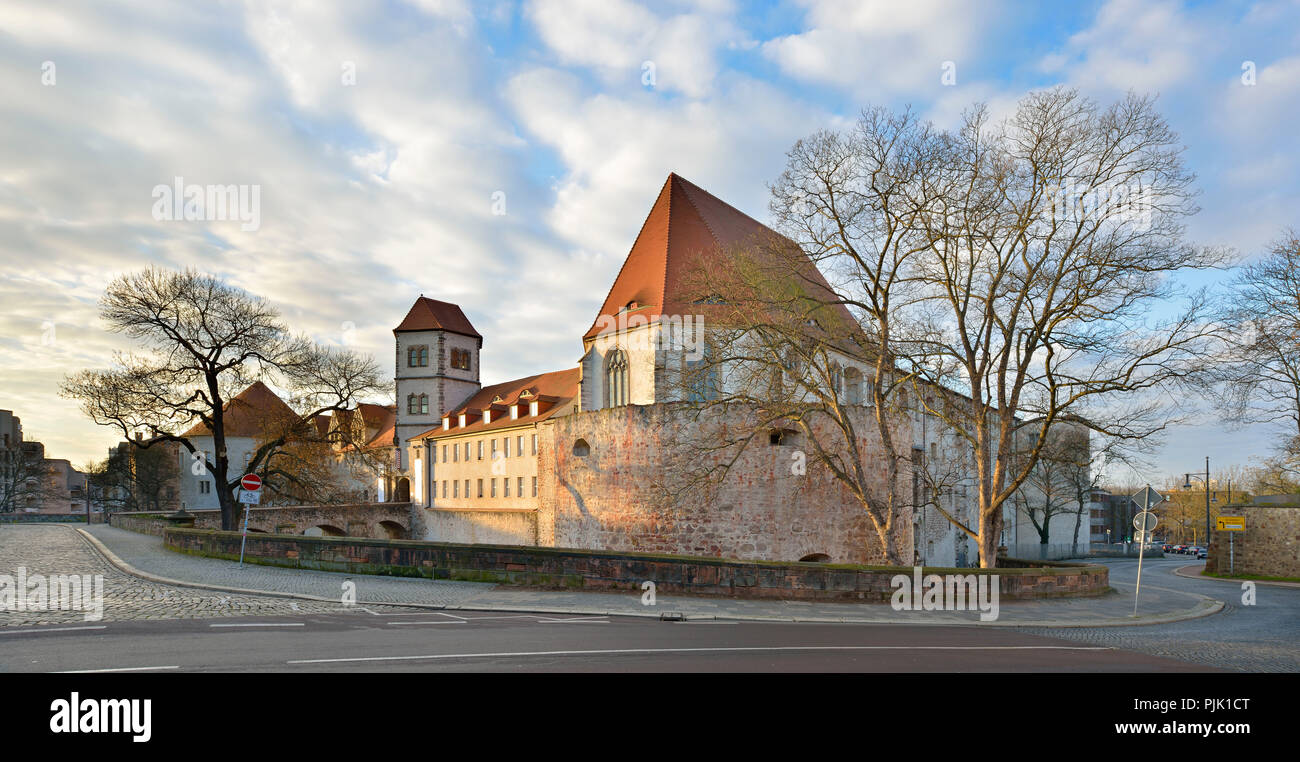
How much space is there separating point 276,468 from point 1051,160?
30.9m

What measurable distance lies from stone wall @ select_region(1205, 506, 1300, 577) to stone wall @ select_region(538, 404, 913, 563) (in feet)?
53.6

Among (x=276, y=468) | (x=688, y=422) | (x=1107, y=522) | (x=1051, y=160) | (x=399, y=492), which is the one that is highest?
(x=1051, y=160)

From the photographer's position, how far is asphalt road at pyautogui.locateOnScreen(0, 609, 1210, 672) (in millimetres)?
7812

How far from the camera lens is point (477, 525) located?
49.5 metres

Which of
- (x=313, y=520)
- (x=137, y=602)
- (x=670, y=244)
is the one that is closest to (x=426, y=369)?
(x=313, y=520)

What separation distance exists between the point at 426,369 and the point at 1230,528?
55.0 meters

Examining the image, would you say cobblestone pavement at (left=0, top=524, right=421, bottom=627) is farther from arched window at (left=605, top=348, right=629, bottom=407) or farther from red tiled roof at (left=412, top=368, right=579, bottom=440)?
red tiled roof at (left=412, top=368, right=579, bottom=440)

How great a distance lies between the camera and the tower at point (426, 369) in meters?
64.9

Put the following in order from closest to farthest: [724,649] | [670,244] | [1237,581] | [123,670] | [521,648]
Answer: [123,670] < [521,648] < [724,649] < [1237,581] < [670,244]

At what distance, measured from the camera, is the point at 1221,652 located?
36.0 feet

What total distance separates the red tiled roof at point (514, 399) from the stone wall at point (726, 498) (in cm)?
2238

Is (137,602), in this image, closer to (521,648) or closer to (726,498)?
(521,648)

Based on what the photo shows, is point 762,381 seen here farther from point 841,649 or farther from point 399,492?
point 399,492
